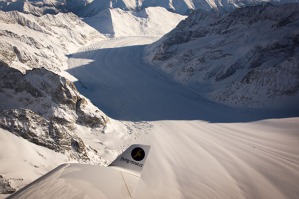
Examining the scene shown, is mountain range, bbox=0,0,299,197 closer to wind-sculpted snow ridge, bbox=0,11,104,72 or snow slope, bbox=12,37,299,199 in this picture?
wind-sculpted snow ridge, bbox=0,11,104,72

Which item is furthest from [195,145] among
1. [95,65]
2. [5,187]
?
[95,65]

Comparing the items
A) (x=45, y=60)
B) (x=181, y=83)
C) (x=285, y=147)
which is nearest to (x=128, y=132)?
(x=285, y=147)

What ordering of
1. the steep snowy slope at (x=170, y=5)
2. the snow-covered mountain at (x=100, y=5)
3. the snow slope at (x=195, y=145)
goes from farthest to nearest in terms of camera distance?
the steep snowy slope at (x=170, y=5) → the snow-covered mountain at (x=100, y=5) → the snow slope at (x=195, y=145)

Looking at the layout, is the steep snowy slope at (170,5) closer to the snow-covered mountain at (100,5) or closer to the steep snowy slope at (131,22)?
the snow-covered mountain at (100,5)

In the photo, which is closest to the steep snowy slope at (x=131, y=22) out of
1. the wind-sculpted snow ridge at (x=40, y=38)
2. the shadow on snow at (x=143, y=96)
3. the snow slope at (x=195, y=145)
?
the wind-sculpted snow ridge at (x=40, y=38)

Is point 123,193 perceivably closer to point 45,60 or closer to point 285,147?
point 285,147

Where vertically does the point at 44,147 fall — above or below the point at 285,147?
above

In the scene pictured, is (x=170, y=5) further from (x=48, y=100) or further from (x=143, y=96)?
(x=48, y=100)
